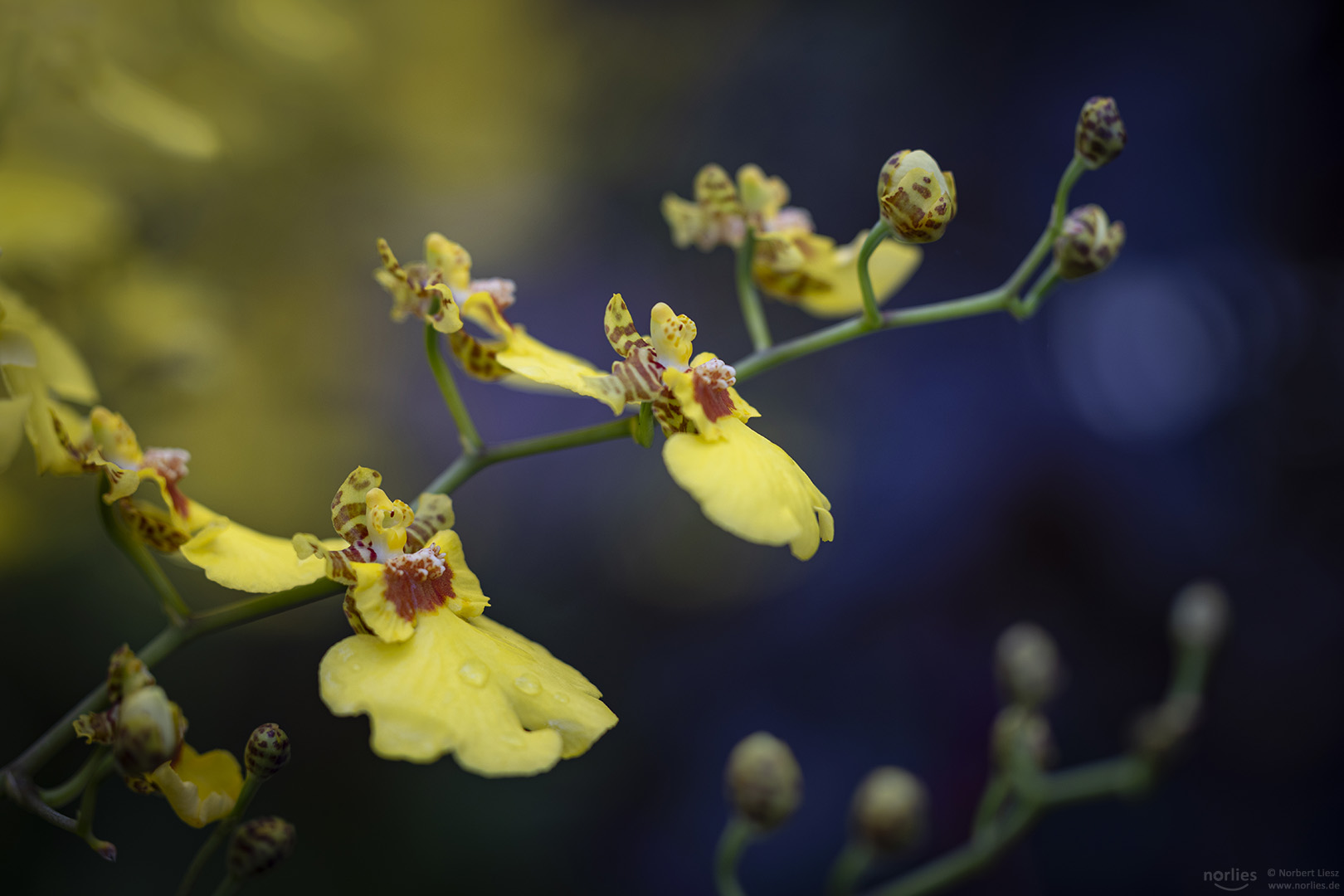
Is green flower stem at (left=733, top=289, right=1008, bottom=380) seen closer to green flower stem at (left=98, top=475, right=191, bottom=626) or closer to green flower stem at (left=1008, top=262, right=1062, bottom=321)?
green flower stem at (left=1008, top=262, right=1062, bottom=321)

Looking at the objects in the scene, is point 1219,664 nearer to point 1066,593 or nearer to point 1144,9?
point 1066,593

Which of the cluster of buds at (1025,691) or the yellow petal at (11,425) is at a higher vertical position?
the cluster of buds at (1025,691)

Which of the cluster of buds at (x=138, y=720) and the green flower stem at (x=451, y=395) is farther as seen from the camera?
the green flower stem at (x=451, y=395)

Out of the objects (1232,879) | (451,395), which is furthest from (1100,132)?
(1232,879)

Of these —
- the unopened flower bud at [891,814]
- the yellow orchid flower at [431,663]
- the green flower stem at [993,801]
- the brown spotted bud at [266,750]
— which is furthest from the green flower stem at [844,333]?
the green flower stem at [993,801]

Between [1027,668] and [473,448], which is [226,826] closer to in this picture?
[473,448]

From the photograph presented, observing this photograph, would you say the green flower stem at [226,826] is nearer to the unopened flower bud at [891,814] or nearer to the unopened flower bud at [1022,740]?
the unopened flower bud at [891,814]

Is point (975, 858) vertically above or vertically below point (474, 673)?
above
